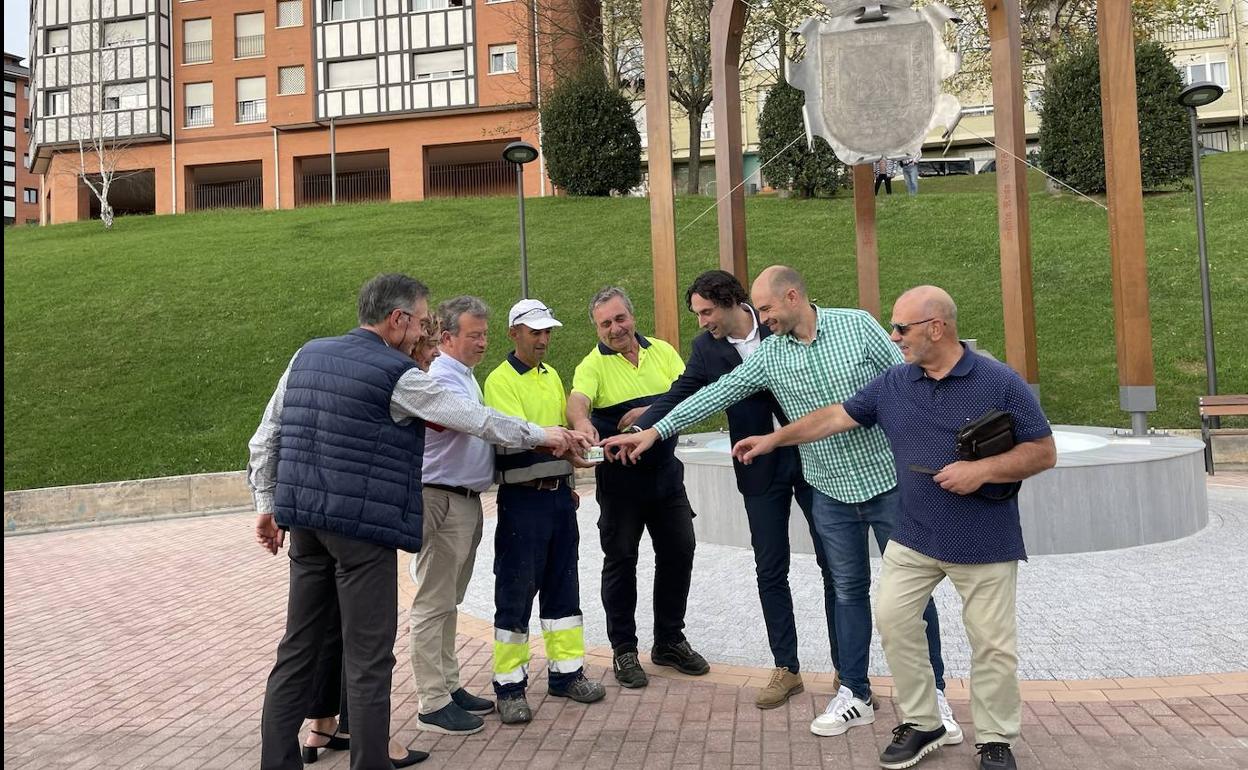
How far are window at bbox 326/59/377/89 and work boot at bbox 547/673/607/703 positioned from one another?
38.0 meters

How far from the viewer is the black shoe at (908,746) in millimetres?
3494

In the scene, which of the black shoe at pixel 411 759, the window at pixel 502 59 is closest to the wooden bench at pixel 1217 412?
the black shoe at pixel 411 759

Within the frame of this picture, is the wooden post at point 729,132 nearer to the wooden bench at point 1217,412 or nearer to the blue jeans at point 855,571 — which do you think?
the blue jeans at point 855,571

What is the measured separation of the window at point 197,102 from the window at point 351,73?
573 cm

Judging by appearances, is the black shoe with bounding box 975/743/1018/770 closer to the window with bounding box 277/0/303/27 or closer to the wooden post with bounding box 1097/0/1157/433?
the wooden post with bounding box 1097/0/1157/433

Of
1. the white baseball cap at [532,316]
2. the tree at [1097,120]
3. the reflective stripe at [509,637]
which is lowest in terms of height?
the reflective stripe at [509,637]

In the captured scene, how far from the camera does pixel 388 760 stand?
3.48 metres

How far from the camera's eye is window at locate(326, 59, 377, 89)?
127 ft

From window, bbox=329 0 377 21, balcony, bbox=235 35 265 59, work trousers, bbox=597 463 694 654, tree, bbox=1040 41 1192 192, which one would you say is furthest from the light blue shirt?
balcony, bbox=235 35 265 59

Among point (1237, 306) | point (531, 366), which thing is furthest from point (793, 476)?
point (1237, 306)

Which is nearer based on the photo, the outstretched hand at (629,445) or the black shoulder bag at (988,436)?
the black shoulder bag at (988,436)

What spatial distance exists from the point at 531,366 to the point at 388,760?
1.87m

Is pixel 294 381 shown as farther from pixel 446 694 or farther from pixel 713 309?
pixel 713 309

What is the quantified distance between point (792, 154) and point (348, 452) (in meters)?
24.7
